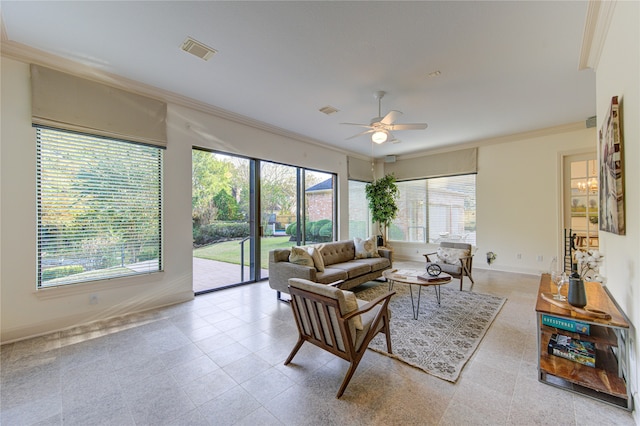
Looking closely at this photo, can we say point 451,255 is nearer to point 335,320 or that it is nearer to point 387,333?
point 387,333

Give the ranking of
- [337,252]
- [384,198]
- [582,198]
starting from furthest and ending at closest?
[384,198] → [582,198] → [337,252]

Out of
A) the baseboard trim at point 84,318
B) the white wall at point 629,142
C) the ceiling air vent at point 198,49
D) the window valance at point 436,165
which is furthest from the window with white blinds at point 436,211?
the ceiling air vent at point 198,49

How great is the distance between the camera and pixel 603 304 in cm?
208

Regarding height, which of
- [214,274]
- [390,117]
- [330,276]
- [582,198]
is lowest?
[214,274]

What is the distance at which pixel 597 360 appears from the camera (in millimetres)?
2090

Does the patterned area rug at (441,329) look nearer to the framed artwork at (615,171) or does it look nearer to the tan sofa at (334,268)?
the tan sofa at (334,268)

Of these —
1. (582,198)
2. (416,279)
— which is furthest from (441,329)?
(582,198)

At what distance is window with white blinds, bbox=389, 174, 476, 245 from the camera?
256 inches

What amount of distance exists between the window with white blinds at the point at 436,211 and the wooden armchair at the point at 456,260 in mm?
1750

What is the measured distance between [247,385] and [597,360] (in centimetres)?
282

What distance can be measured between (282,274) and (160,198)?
2.11 m

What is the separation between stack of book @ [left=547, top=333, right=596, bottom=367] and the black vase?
14.7 inches

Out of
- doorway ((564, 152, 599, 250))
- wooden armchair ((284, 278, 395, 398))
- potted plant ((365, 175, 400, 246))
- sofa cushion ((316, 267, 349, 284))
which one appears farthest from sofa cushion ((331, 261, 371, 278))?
doorway ((564, 152, 599, 250))

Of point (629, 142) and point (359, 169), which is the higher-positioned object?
point (359, 169)
